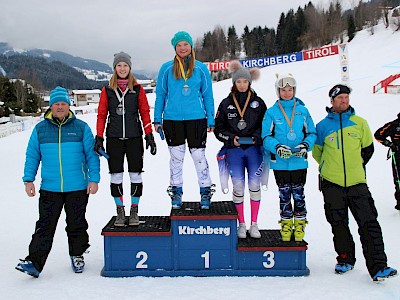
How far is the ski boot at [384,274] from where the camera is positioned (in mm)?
3720

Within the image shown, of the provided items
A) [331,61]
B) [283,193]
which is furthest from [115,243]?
[331,61]

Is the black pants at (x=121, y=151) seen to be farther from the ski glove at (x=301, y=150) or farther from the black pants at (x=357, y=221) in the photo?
the black pants at (x=357, y=221)

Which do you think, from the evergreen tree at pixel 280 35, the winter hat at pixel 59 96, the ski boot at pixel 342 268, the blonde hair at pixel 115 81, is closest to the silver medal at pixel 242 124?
the blonde hair at pixel 115 81

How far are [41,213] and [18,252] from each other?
44.5 inches

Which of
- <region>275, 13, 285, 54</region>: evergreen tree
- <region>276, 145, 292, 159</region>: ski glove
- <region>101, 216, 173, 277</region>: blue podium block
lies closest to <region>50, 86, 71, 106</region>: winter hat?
<region>101, 216, 173, 277</region>: blue podium block

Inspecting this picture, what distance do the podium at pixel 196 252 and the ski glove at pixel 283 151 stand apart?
0.80m

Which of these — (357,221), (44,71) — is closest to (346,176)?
(357,221)

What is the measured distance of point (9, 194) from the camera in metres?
8.49

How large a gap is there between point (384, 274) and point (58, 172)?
3456 mm

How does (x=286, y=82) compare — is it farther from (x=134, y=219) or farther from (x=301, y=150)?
(x=134, y=219)

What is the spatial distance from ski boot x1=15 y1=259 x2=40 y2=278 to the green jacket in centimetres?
325

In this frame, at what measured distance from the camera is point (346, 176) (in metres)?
4.09

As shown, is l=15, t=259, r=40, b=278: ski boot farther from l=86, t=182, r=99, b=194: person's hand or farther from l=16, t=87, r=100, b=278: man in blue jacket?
l=86, t=182, r=99, b=194: person's hand

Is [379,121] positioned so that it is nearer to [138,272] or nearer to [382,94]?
[382,94]
